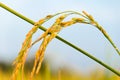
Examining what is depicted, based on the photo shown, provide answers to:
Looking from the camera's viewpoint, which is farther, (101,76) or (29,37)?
(101,76)

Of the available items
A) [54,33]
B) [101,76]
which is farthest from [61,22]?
[101,76]

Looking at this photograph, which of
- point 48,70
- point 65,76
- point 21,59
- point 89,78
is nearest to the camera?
point 21,59

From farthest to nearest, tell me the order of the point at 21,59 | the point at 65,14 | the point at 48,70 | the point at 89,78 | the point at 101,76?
the point at 89,78
the point at 101,76
the point at 48,70
the point at 65,14
the point at 21,59

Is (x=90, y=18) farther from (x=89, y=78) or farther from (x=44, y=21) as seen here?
(x=89, y=78)

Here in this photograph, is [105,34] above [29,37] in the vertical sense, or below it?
above

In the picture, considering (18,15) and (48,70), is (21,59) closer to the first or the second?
(18,15)

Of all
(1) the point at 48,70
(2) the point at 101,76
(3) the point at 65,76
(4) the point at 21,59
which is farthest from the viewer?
(3) the point at 65,76

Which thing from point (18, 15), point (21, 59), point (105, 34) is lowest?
point (21, 59)

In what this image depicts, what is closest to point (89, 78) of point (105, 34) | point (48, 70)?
point (48, 70)

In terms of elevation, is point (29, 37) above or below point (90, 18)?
below
